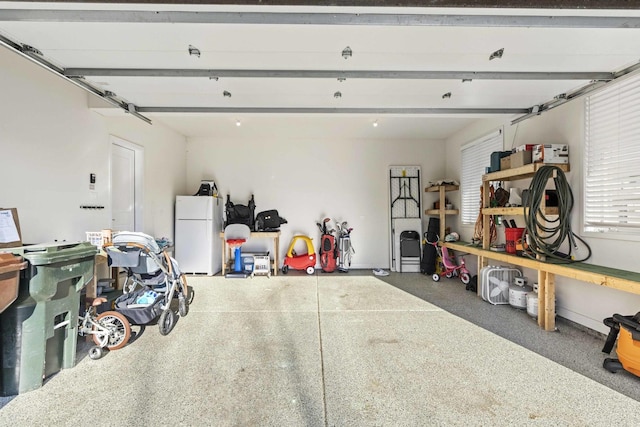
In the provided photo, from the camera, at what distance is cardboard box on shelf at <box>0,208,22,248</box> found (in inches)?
92.4

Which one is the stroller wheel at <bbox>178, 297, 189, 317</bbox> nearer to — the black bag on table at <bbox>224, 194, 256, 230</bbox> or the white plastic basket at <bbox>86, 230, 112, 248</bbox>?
the white plastic basket at <bbox>86, 230, 112, 248</bbox>

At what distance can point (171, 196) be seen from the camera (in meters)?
5.48

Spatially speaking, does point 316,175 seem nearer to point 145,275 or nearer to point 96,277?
point 145,275

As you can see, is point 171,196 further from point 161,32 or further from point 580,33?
point 580,33

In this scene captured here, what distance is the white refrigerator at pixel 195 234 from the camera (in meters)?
5.38

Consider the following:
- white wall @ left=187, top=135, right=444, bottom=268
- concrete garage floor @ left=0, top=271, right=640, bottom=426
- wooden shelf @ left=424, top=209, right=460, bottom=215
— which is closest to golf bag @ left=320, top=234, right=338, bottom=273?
white wall @ left=187, top=135, right=444, bottom=268

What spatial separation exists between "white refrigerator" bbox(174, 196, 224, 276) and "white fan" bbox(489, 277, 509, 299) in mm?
4726

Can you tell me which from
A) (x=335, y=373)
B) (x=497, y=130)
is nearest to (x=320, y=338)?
(x=335, y=373)

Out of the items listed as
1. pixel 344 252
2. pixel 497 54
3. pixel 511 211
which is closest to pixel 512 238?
pixel 511 211

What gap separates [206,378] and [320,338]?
1.09 metres

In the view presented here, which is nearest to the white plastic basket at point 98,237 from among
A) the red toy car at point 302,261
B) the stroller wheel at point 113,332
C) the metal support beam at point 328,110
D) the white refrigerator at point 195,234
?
the stroller wheel at point 113,332

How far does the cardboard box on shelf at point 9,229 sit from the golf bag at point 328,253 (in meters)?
4.26

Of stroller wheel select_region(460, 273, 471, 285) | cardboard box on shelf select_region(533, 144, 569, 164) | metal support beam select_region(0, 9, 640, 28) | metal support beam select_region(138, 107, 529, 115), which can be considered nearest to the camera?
metal support beam select_region(0, 9, 640, 28)

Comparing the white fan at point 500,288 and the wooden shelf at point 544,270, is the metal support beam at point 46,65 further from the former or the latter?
the white fan at point 500,288
